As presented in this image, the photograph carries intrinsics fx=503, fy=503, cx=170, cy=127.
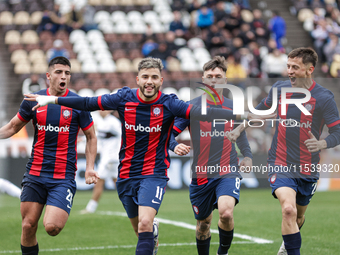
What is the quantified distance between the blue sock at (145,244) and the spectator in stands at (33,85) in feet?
37.4

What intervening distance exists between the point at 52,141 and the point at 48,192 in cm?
63

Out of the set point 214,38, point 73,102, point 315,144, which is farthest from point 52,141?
point 214,38

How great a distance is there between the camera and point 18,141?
1489cm

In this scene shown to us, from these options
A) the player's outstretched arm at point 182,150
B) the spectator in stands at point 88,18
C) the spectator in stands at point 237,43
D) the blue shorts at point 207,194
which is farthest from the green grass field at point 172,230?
the spectator in stands at point 88,18

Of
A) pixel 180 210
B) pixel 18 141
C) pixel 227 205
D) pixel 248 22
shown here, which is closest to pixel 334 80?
pixel 248 22

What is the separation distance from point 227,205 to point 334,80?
13.3 metres

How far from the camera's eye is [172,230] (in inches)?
363

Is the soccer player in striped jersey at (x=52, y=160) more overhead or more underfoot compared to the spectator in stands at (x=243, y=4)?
more underfoot

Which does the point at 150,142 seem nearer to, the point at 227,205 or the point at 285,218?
the point at 227,205

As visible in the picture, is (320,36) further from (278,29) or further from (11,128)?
(11,128)

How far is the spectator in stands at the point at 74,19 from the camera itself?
21.4m

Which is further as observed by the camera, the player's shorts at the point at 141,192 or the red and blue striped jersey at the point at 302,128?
the red and blue striped jersey at the point at 302,128

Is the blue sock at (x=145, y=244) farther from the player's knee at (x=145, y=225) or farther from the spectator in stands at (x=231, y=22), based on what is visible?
the spectator in stands at (x=231, y=22)

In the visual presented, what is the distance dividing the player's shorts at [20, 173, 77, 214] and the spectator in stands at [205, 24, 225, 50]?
1560 centimetres
